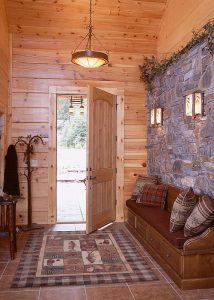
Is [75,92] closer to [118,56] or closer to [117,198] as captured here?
[118,56]

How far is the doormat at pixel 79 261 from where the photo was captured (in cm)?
349

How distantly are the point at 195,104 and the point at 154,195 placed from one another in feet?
5.41

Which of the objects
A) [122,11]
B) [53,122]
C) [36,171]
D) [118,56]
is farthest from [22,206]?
[122,11]

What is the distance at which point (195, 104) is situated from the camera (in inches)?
156

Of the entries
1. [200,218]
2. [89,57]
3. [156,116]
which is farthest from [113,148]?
[200,218]

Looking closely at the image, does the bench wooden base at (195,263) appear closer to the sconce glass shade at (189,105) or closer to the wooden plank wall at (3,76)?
the sconce glass shade at (189,105)

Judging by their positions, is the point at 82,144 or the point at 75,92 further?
the point at 82,144

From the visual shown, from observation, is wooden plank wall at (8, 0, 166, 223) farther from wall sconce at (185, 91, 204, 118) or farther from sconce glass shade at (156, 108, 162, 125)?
wall sconce at (185, 91, 204, 118)

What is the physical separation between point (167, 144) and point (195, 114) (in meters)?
1.22

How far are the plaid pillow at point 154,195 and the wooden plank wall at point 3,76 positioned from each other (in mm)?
2383

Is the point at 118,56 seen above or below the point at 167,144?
above

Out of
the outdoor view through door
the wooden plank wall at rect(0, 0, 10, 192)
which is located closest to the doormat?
the wooden plank wall at rect(0, 0, 10, 192)

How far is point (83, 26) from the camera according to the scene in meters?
5.76

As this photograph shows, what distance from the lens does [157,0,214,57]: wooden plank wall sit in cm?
427
